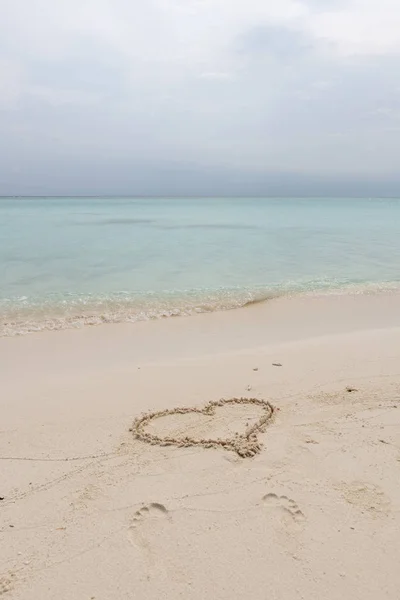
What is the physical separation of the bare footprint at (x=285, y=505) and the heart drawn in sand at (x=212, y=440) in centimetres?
57

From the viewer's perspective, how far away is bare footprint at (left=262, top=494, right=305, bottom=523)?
2.87 metres

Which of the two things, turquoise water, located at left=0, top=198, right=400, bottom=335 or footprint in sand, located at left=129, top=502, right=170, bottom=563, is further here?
turquoise water, located at left=0, top=198, right=400, bottom=335

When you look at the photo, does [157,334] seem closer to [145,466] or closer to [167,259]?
[145,466]

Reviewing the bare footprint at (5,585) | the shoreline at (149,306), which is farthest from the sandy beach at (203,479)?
the shoreline at (149,306)

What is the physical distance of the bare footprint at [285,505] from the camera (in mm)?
2870

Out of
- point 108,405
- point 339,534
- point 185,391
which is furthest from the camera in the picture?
point 185,391

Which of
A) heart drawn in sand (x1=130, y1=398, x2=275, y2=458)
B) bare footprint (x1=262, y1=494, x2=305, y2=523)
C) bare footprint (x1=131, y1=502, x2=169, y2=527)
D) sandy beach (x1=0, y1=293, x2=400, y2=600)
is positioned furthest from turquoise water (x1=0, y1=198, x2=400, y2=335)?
bare footprint (x1=262, y1=494, x2=305, y2=523)

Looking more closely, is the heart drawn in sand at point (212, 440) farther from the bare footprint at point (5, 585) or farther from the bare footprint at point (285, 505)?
the bare footprint at point (5, 585)

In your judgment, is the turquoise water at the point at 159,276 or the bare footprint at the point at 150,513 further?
the turquoise water at the point at 159,276

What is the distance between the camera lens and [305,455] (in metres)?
3.56

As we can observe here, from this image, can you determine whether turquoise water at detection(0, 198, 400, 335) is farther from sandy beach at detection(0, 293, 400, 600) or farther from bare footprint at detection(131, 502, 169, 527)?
bare footprint at detection(131, 502, 169, 527)

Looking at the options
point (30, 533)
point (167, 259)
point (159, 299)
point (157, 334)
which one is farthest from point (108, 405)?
point (167, 259)

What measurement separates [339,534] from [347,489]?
458 millimetres

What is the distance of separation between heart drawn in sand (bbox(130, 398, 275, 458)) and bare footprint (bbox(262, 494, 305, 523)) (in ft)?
1.87
